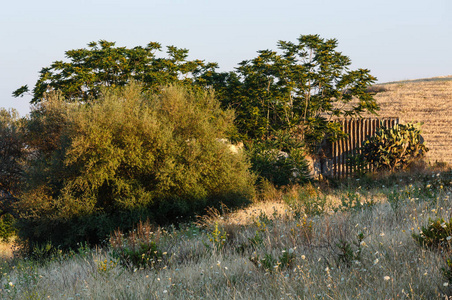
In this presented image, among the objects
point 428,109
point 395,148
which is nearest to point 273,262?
point 395,148

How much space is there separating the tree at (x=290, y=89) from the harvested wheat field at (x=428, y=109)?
18.3ft

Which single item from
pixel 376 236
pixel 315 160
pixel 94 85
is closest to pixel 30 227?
pixel 94 85

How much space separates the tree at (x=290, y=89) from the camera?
1870 centimetres

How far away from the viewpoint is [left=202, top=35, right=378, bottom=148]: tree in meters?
18.7

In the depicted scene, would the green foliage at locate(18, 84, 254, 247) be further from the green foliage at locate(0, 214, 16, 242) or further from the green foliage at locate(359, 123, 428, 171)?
the green foliage at locate(0, 214, 16, 242)

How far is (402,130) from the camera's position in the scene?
54.8ft

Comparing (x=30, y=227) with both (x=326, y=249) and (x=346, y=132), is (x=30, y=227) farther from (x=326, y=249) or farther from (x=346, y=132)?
(x=346, y=132)

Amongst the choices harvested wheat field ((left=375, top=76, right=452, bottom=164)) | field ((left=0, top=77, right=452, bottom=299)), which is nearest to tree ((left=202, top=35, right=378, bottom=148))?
harvested wheat field ((left=375, top=76, right=452, bottom=164))

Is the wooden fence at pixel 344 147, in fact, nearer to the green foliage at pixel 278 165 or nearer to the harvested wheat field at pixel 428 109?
the harvested wheat field at pixel 428 109

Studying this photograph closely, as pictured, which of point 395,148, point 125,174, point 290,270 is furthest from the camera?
point 395,148

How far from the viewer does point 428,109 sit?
27.6 metres

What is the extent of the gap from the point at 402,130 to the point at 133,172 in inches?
410

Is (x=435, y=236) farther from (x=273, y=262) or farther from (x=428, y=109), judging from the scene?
(x=428, y=109)

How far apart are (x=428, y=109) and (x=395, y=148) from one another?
13.3 meters
